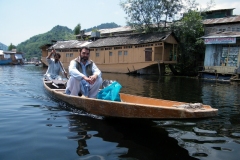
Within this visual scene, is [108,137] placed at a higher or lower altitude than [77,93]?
lower

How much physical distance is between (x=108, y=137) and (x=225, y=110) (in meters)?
4.23

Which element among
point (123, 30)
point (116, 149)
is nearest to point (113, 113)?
point (116, 149)

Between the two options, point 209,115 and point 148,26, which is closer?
point 209,115

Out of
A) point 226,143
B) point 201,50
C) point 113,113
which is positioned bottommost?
point 226,143

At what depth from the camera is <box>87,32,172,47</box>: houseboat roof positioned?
21.4 meters

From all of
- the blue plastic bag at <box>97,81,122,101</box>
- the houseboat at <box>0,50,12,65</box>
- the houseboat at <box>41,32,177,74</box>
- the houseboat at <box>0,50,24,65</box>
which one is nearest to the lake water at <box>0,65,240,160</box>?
the blue plastic bag at <box>97,81,122,101</box>

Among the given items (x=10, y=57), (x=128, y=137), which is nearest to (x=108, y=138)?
(x=128, y=137)

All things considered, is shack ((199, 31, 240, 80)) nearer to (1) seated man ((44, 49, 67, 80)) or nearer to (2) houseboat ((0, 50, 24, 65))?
(1) seated man ((44, 49, 67, 80))

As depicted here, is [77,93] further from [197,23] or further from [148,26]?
[148,26]

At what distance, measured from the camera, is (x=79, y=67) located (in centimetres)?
538

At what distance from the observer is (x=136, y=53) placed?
22609 mm

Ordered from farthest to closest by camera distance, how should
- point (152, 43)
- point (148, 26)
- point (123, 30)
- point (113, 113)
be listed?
point (123, 30) < point (148, 26) < point (152, 43) < point (113, 113)

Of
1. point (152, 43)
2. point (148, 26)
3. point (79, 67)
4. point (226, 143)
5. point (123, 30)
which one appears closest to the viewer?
point (226, 143)

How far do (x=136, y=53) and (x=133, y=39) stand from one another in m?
1.83
